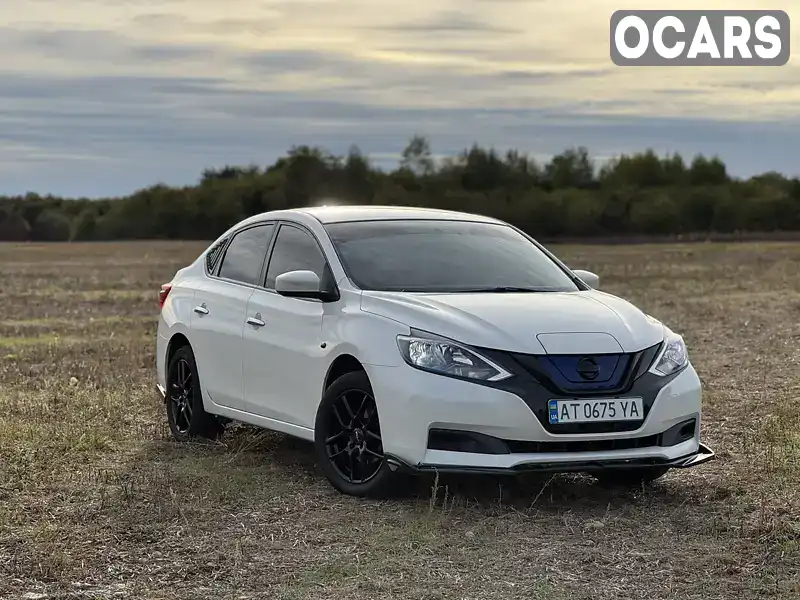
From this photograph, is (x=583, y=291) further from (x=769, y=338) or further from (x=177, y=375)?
(x=769, y=338)

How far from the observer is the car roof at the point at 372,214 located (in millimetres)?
8727

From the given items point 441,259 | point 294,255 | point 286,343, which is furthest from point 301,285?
point 441,259

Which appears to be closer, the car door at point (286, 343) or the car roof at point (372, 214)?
the car door at point (286, 343)

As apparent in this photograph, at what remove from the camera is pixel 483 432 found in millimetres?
6910

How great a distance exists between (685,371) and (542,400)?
1134mm

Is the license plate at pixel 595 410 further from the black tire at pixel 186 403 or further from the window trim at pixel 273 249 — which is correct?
the black tire at pixel 186 403

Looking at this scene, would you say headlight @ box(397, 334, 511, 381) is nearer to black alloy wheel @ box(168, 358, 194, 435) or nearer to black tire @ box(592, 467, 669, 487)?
black tire @ box(592, 467, 669, 487)

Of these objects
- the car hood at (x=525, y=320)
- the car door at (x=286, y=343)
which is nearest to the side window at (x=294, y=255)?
the car door at (x=286, y=343)

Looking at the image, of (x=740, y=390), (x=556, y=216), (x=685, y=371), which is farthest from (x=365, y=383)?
(x=556, y=216)

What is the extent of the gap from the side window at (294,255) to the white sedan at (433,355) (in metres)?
0.01

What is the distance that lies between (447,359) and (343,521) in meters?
1.02

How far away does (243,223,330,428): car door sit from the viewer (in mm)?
7918

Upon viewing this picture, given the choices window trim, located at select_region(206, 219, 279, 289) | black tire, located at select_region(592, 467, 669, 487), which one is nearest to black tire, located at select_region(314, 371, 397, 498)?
black tire, located at select_region(592, 467, 669, 487)

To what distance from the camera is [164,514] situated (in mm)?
7199
